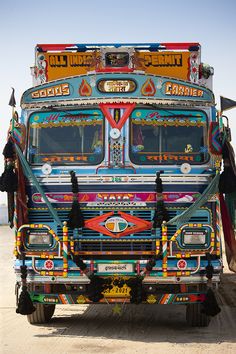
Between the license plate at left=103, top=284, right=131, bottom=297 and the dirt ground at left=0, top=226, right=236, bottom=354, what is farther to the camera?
the license plate at left=103, top=284, right=131, bottom=297

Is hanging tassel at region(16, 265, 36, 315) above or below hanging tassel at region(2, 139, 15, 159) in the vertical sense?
below

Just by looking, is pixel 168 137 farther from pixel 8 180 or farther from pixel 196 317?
pixel 196 317

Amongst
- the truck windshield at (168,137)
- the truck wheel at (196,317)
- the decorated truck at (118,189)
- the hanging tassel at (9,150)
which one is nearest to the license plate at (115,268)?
the decorated truck at (118,189)

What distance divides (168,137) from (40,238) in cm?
226

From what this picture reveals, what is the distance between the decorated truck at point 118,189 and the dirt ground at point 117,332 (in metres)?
0.41

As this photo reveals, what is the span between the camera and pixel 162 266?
9297mm

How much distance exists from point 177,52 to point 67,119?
2044 mm

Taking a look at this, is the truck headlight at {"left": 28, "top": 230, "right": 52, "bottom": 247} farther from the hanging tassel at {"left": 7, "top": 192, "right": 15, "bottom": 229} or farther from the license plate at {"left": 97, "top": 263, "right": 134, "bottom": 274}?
the license plate at {"left": 97, "top": 263, "right": 134, "bottom": 274}

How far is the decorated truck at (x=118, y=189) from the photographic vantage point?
937cm

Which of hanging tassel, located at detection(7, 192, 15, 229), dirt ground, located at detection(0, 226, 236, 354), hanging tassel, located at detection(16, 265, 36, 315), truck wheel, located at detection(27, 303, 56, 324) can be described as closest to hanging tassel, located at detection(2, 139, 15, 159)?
hanging tassel, located at detection(7, 192, 15, 229)

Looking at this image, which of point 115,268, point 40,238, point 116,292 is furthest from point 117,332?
point 40,238

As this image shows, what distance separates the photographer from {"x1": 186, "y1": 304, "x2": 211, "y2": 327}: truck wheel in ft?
32.6

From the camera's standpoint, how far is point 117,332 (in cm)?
961

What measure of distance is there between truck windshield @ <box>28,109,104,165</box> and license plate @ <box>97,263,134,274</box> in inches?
55.7
